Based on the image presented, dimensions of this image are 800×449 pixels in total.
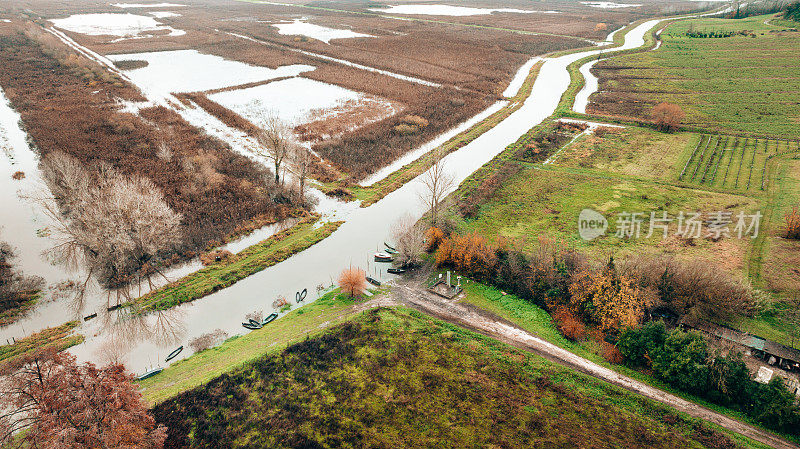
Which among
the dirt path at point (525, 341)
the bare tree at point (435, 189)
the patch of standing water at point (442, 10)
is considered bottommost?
the dirt path at point (525, 341)

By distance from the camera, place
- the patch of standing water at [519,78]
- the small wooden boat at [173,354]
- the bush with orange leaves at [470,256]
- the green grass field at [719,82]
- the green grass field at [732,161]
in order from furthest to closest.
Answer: the patch of standing water at [519,78] < the green grass field at [719,82] < the green grass field at [732,161] < the bush with orange leaves at [470,256] < the small wooden boat at [173,354]

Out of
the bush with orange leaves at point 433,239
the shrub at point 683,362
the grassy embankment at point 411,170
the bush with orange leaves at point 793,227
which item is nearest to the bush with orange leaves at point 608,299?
the shrub at point 683,362

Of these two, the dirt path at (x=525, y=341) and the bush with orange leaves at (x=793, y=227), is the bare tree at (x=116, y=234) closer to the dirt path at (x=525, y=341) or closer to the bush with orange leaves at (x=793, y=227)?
the dirt path at (x=525, y=341)

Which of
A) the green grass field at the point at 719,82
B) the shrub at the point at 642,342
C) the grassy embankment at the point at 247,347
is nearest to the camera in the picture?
the grassy embankment at the point at 247,347

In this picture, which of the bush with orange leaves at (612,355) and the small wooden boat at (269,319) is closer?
the bush with orange leaves at (612,355)

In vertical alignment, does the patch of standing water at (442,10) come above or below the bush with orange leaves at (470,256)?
above
